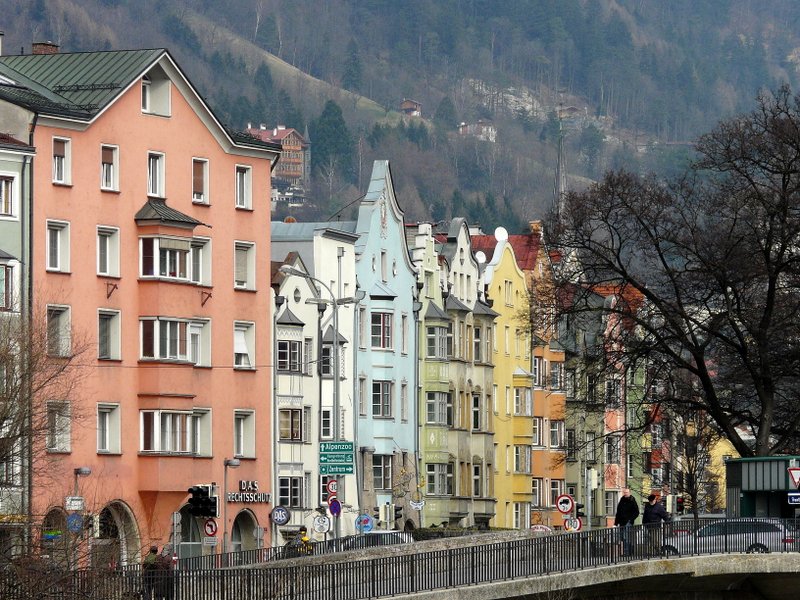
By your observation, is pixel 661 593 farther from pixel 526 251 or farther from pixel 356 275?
pixel 526 251

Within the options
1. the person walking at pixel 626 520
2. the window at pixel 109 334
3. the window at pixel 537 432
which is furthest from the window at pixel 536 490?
the person walking at pixel 626 520

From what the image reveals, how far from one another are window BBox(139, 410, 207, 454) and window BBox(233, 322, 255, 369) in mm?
4136

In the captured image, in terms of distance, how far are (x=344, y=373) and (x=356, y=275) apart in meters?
5.24

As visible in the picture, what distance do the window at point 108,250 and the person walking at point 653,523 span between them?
25.1 m

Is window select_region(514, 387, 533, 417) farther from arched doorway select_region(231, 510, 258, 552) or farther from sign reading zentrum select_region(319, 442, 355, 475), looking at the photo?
sign reading zentrum select_region(319, 442, 355, 475)

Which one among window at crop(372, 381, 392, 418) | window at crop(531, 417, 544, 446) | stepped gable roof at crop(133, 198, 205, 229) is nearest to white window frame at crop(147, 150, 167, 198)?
stepped gable roof at crop(133, 198, 205, 229)

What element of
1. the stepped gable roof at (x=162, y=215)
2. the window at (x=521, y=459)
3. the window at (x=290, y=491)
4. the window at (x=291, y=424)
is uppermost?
the stepped gable roof at (x=162, y=215)

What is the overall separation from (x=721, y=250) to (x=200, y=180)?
20.1m

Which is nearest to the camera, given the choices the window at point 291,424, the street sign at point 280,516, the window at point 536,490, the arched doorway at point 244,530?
the street sign at point 280,516

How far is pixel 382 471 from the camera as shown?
105 m

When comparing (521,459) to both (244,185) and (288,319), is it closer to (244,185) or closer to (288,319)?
(288,319)

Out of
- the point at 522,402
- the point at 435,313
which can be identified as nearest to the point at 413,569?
the point at 435,313

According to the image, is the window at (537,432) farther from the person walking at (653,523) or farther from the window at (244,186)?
the person walking at (653,523)

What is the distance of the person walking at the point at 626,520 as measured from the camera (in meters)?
61.3
